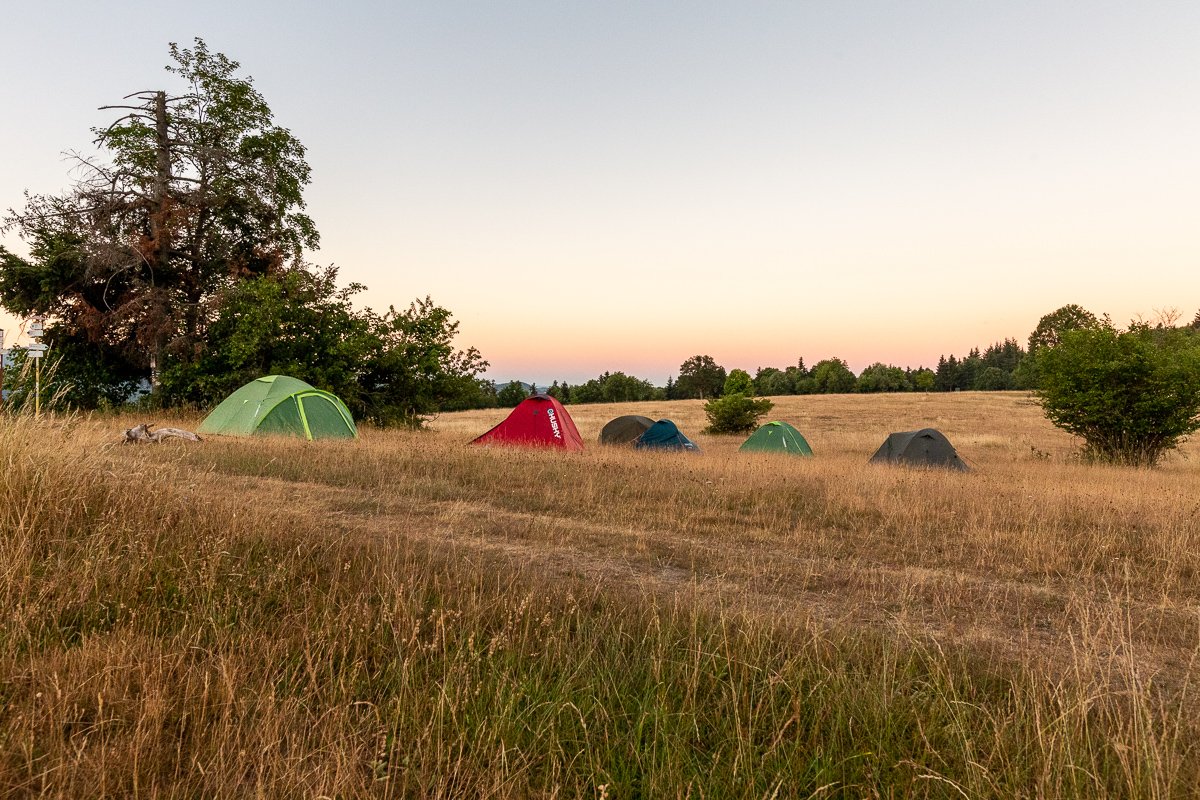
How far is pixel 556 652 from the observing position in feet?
10.1

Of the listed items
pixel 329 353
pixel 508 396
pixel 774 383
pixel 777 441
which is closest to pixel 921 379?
pixel 774 383

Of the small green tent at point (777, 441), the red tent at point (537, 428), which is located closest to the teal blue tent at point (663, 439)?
the small green tent at point (777, 441)

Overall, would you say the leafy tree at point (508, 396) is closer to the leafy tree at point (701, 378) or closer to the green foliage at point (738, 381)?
the leafy tree at point (701, 378)

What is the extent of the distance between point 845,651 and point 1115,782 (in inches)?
49.9

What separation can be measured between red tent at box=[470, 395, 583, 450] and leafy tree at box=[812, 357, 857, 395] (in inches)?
3735

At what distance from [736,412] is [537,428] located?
18.7m

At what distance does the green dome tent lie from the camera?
14793mm

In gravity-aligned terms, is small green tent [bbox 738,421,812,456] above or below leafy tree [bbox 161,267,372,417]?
below

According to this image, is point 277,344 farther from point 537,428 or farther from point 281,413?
point 537,428

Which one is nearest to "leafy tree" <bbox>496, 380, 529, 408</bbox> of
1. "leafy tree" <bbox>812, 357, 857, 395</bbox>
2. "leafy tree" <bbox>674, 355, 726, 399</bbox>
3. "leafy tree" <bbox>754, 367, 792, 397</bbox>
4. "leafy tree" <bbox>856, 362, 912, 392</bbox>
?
"leafy tree" <bbox>674, 355, 726, 399</bbox>

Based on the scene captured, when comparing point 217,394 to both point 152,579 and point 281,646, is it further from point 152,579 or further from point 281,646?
point 281,646

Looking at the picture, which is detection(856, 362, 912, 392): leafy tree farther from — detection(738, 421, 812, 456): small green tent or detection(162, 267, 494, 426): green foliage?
detection(162, 267, 494, 426): green foliage

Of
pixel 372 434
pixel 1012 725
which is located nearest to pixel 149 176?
pixel 372 434

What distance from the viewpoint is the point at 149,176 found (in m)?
20.4
